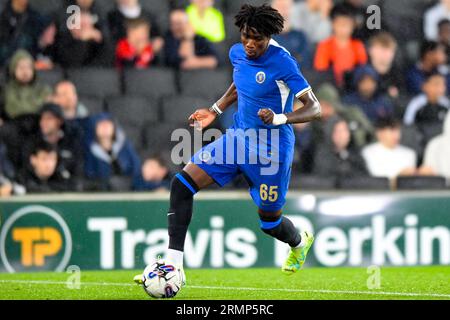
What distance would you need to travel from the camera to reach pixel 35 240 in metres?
11.7

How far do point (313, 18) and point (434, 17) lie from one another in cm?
167

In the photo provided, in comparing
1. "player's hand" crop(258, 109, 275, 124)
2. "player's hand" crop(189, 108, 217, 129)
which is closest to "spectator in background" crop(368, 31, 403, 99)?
"player's hand" crop(189, 108, 217, 129)

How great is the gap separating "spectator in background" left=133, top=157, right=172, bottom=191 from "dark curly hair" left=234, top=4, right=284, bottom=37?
407 centimetres

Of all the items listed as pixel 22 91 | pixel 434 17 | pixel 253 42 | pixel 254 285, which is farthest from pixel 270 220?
pixel 434 17

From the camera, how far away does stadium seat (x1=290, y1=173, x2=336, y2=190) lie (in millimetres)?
12586

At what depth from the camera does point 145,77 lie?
13.6 meters

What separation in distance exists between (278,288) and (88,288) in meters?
1.51

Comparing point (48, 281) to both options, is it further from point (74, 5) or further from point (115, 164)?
point (74, 5)

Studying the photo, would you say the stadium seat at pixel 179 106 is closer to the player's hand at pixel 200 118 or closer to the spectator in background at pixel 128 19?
the spectator in background at pixel 128 19

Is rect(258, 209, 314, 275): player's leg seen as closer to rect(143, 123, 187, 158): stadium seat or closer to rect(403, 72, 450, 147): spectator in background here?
rect(143, 123, 187, 158): stadium seat

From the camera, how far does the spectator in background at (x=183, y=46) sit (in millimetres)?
13789

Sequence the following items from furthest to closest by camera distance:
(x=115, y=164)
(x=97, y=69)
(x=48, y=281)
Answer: (x=97, y=69) < (x=115, y=164) < (x=48, y=281)

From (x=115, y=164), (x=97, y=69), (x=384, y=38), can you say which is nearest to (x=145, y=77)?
(x=97, y=69)

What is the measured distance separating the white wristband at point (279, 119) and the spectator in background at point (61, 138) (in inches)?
168
